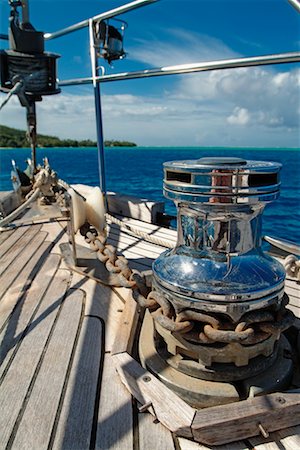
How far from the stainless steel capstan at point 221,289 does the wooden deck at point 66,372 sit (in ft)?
0.48

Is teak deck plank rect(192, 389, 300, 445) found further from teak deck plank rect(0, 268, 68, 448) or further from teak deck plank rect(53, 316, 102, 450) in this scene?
teak deck plank rect(0, 268, 68, 448)

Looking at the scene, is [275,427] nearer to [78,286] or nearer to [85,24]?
[78,286]

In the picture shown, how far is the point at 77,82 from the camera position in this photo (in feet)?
11.4

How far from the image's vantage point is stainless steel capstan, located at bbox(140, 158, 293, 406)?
871 mm

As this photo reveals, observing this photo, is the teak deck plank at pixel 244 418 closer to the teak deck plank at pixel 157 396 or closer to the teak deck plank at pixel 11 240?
the teak deck plank at pixel 157 396

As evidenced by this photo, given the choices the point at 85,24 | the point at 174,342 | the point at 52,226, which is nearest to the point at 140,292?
the point at 174,342

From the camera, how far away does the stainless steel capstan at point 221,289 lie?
0.87 meters

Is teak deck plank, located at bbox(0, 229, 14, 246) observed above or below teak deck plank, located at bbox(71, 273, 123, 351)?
above

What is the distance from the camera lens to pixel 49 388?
1.04 meters

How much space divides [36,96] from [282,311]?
3.60m

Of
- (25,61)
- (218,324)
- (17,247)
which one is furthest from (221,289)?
(25,61)

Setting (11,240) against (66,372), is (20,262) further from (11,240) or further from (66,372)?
(66,372)

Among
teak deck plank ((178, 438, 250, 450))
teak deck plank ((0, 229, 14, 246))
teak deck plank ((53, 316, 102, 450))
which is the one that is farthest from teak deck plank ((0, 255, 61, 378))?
teak deck plank ((0, 229, 14, 246))

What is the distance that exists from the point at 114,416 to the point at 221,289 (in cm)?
44
